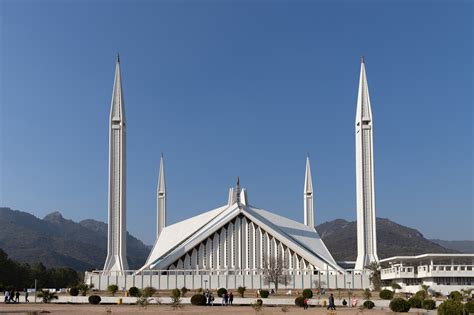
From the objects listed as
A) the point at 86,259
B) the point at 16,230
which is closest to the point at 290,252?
the point at 86,259

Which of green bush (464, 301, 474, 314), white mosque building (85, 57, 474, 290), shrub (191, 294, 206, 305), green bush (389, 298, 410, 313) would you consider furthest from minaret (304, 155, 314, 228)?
green bush (464, 301, 474, 314)

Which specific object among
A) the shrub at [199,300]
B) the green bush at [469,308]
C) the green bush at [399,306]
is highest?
the green bush at [469,308]

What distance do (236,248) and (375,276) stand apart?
9616mm

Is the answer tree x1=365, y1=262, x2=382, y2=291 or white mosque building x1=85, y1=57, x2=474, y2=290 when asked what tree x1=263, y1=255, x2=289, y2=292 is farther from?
tree x1=365, y1=262, x2=382, y2=291

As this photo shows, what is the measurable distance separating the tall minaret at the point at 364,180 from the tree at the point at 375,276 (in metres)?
2.62

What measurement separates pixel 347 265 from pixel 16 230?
6073 inches

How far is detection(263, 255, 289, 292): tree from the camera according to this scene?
3673cm

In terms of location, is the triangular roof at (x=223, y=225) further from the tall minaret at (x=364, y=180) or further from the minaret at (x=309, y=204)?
the minaret at (x=309, y=204)

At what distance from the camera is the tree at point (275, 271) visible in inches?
1446

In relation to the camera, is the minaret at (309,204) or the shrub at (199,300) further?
the minaret at (309,204)

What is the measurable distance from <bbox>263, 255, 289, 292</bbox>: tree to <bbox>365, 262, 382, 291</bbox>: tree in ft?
16.6

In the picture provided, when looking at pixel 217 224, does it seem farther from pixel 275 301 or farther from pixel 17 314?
pixel 17 314

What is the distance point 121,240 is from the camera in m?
42.3

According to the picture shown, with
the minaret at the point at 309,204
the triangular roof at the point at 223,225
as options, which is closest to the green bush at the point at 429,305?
the triangular roof at the point at 223,225
